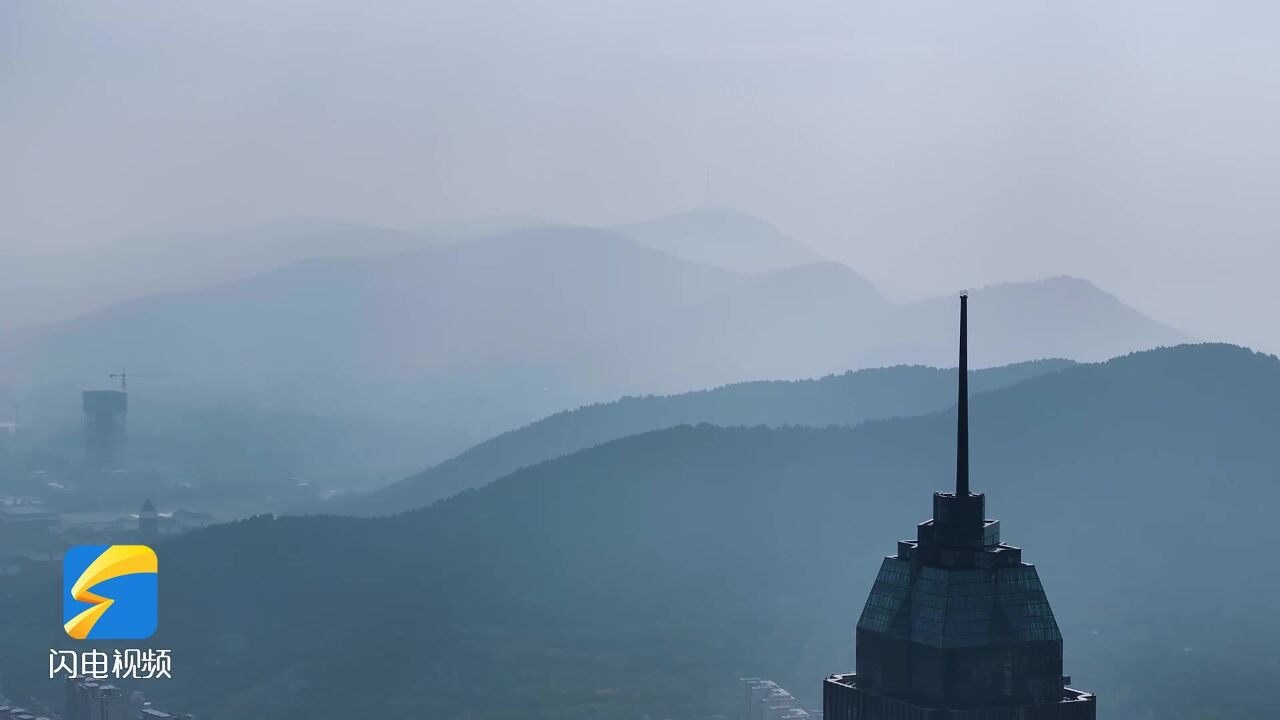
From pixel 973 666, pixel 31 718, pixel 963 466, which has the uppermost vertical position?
pixel 963 466

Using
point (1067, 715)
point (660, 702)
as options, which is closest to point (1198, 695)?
point (660, 702)

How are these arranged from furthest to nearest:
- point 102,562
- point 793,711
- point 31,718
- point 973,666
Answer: point 31,718 → point 793,711 → point 102,562 → point 973,666

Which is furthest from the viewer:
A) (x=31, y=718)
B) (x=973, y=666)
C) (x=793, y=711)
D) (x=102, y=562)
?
(x=31, y=718)

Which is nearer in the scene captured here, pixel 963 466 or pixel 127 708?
pixel 963 466

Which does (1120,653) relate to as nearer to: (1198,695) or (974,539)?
(1198,695)

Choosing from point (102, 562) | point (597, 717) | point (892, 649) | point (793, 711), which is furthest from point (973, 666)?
point (597, 717)

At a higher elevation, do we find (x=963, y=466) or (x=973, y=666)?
(x=963, y=466)

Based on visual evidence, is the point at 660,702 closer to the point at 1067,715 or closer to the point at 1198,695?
the point at 1198,695
